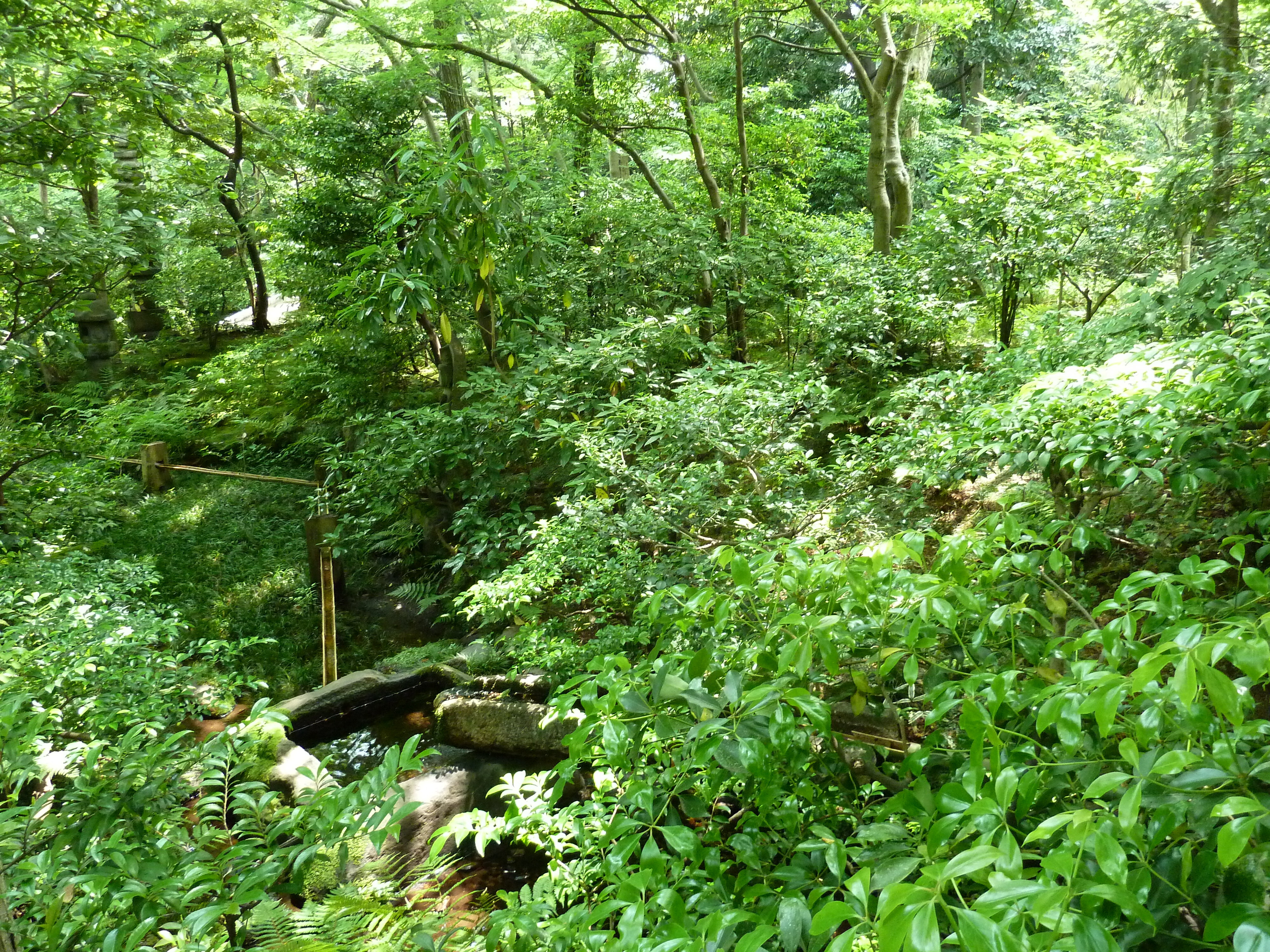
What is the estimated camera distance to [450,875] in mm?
3947

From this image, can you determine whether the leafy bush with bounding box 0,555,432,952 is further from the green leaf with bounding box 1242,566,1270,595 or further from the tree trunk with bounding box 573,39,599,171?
the tree trunk with bounding box 573,39,599,171

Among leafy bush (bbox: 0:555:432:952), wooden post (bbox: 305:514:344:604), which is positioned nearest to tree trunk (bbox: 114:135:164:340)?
wooden post (bbox: 305:514:344:604)

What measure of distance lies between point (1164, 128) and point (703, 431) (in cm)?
776

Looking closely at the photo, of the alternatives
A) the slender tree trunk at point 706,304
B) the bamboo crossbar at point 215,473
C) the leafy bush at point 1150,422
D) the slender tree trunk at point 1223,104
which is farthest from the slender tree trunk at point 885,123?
the bamboo crossbar at point 215,473

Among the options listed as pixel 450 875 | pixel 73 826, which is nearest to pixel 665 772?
pixel 73 826

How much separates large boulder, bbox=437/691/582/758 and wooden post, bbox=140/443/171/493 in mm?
6889

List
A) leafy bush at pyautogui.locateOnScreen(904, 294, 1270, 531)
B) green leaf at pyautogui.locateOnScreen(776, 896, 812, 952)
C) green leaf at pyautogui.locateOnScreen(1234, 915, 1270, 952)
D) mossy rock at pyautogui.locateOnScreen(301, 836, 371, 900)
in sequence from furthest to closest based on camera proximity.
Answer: mossy rock at pyautogui.locateOnScreen(301, 836, 371, 900), leafy bush at pyautogui.locateOnScreen(904, 294, 1270, 531), green leaf at pyautogui.locateOnScreen(776, 896, 812, 952), green leaf at pyautogui.locateOnScreen(1234, 915, 1270, 952)

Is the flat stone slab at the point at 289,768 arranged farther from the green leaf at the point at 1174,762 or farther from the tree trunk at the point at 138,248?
the green leaf at the point at 1174,762

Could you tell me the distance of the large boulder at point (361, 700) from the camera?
559 centimetres

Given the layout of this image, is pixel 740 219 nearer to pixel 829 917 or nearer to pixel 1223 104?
pixel 1223 104

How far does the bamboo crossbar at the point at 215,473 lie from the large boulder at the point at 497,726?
10.4 feet

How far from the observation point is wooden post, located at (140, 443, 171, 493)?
9.93 m

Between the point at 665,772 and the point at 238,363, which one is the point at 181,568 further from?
the point at 665,772

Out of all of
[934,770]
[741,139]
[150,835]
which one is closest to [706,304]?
[741,139]
